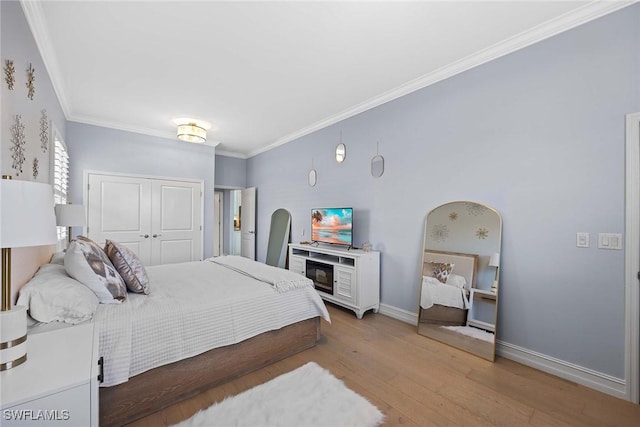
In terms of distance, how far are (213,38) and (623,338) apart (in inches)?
150

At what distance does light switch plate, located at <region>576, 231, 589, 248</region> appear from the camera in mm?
2070

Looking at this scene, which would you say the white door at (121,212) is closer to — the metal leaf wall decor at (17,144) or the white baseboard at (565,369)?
the metal leaf wall decor at (17,144)

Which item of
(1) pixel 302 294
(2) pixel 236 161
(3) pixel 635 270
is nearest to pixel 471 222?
(3) pixel 635 270

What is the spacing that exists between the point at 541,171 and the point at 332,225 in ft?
7.92

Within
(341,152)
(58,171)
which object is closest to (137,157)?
(58,171)

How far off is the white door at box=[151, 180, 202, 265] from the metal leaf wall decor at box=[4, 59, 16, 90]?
3344mm

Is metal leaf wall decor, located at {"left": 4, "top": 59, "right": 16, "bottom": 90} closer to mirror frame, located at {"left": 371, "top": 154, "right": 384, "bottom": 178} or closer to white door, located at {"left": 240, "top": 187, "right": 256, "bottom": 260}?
mirror frame, located at {"left": 371, "top": 154, "right": 384, "bottom": 178}

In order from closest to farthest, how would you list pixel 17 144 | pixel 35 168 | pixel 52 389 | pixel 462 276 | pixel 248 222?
1. pixel 52 389
2. pixel 17 144
3. pixel 35 168
4. pixel 462 276
5. pixel 248 222

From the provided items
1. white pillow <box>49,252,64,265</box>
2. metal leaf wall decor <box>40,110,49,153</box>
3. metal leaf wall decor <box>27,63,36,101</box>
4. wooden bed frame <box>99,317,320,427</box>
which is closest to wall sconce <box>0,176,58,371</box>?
wooden bed frame <box>99,317,320,427</box>

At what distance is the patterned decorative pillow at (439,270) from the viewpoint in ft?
9.17

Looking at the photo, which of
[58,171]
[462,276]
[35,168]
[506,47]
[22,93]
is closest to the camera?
[22,93]

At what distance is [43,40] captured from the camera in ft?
7.47

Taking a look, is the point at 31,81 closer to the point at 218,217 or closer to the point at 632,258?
the point at 632,258

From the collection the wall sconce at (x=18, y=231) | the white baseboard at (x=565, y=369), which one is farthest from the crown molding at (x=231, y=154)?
the white baseboard at (x=565, y=369)
